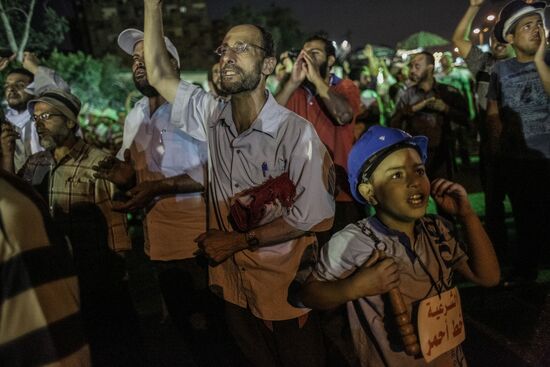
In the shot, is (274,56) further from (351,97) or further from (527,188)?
(527,188)

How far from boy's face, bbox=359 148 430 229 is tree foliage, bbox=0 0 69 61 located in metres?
33.0

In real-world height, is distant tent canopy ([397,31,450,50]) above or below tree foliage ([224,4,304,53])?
below

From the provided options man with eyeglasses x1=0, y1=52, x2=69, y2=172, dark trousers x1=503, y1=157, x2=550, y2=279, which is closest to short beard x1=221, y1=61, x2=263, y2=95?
dark trousers x1=503, y1=157, x2=550, y2=279

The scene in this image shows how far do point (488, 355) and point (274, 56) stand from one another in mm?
2458

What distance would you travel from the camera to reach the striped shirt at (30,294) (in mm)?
1298

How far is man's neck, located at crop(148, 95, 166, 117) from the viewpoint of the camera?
3553 millimetres

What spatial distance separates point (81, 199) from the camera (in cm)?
352

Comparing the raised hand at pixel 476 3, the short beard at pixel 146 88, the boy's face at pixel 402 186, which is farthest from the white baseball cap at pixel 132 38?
the raised hand at pixel 476 3

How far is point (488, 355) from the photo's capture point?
11.0 ft

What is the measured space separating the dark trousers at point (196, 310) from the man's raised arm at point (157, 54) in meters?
1.24

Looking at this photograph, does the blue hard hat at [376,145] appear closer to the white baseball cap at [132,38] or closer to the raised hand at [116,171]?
the white baseball cap at [132,38]

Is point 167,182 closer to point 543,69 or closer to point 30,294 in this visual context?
point 30,294

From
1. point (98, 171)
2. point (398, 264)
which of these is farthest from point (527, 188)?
point (98, 171)

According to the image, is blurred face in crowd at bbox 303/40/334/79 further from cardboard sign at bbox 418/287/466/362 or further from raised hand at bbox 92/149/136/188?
cardboard sign at bbox 418/287/466/362
